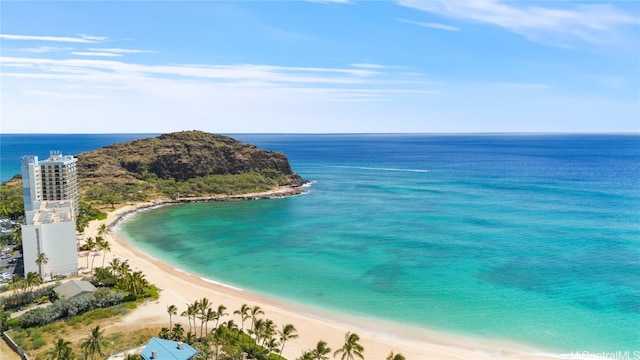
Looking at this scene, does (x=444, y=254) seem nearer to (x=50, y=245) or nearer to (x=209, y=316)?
(x=209, y=316)

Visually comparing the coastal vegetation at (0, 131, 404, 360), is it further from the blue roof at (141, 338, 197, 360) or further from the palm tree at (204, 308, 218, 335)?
the blue roof at (141, 338, 197, 360)

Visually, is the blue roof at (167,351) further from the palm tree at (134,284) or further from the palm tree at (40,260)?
the palm tree at (40,260)

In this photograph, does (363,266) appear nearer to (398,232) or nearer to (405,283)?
(405,283)

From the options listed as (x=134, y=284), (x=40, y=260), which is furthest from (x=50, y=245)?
(x=134, y=284)

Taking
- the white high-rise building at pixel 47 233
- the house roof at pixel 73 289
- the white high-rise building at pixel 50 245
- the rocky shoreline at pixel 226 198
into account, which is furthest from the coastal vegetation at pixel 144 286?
the rocky shoreline at pixel 226 198

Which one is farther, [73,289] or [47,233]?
[47,233]

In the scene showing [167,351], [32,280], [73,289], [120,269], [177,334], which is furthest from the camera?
[120,269]

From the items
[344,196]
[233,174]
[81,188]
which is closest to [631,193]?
[344,196]

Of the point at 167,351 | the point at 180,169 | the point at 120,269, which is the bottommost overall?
the point at 167,351
